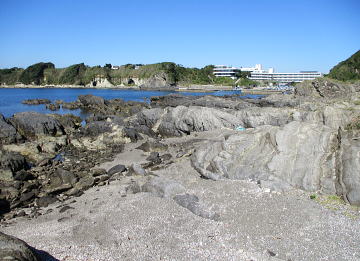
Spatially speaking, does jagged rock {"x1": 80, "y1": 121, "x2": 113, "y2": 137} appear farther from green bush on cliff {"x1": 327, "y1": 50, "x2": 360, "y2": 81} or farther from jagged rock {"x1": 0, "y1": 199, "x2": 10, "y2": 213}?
green bush on cliff {"x1": 327, "y1": 50, "x2": 360, "y2": 81}

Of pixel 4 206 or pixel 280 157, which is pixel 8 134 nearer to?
pixel 4 206

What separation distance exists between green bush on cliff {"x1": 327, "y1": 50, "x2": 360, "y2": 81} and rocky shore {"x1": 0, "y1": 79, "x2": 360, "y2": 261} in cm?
9199

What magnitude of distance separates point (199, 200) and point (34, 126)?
30977mm

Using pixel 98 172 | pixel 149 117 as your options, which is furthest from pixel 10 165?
pixel 149 117

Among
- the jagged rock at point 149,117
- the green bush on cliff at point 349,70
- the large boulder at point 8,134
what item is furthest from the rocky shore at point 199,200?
the green bush on cliff at point 349,70

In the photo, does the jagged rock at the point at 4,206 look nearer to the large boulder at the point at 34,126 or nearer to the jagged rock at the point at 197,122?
the large boulder at the point at 34,126

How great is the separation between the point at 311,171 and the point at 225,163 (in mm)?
5689

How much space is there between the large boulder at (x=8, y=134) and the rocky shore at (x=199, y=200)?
3283 millimetres

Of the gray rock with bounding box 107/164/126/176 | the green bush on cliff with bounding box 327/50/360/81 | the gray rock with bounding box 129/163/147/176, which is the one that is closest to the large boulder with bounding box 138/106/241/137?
the gray rock with bounding box 107/164/126/176

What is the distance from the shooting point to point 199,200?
18578 millimetres

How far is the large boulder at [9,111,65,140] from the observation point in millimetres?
41406

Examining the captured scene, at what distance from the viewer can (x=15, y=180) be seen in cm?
2580

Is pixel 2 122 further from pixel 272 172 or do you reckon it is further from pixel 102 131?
pixel 272 172

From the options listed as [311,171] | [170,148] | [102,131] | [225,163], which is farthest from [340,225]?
[102,131]
